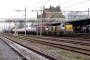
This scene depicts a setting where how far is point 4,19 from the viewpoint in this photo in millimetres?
135500

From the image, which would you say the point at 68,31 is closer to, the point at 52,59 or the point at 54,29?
the point at 54,29

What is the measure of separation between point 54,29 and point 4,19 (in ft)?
269

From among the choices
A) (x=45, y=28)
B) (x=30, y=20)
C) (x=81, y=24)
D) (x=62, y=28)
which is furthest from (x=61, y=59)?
(x=30, y=20)

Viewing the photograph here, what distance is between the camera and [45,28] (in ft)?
216

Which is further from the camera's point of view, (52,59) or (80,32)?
(80,32)

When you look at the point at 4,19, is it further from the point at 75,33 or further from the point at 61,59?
the point at 61,59

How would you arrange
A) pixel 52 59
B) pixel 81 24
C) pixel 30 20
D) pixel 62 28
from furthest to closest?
1. pixel 30 20
2. pixel 62 28
3. pixel 81 24
4. pixel 52 59

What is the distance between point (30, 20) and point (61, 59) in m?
121

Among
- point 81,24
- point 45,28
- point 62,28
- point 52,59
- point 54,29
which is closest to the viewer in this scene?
point 52,59

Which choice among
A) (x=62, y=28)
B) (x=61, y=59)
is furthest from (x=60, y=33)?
(x=61, y=59)

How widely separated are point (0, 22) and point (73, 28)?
8736cm

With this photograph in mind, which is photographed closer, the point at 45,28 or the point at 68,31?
the point at 68,31

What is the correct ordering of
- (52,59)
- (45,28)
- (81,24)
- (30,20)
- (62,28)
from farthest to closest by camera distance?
1. (30,20)
2. (45,28)
3. (62,28)
4. (81,24)
5. (52,59)

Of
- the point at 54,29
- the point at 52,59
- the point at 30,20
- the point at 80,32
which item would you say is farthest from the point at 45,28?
the point at 30,20
